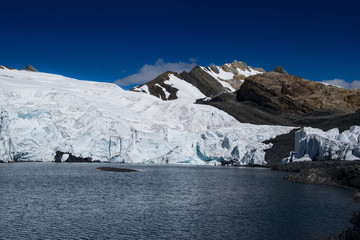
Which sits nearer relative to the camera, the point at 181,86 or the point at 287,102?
the point at 287,102

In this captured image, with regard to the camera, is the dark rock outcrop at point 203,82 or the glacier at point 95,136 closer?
the glacier at point 95,136

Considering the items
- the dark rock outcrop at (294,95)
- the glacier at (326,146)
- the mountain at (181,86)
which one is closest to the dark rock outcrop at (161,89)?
the mountain at (181,86)

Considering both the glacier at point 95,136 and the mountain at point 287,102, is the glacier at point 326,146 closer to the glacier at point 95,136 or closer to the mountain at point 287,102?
the glacier at point 95,136

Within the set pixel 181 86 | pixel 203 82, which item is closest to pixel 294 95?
pixel 181 86

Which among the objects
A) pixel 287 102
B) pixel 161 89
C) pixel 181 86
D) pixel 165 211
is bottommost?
pixel 165 211

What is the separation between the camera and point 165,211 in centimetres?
2109

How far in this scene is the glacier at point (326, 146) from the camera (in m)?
48.4

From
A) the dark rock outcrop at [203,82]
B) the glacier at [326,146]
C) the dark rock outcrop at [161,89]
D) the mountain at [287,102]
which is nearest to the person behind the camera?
the glacier at [326,146]

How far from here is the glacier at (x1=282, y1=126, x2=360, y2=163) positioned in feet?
159

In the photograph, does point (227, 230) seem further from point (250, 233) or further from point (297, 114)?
point (297, 114)

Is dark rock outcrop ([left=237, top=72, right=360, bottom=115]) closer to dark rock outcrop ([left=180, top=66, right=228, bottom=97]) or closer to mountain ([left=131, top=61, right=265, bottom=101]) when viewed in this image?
mountain ([left=131, top=61, right=265, bottom=101])

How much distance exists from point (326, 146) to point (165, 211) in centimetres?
3677

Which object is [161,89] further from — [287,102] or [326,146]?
[326,146]

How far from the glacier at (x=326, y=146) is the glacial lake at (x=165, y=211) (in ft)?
57.1
